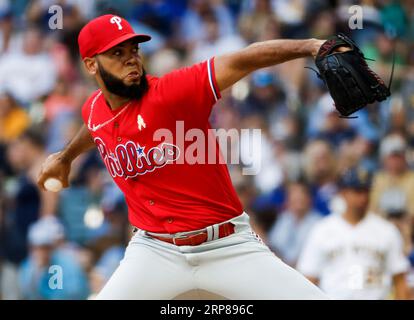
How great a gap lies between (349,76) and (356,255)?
276cm

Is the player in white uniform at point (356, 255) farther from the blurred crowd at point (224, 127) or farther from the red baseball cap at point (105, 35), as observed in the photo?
the red baseball cap at point (105, 35)

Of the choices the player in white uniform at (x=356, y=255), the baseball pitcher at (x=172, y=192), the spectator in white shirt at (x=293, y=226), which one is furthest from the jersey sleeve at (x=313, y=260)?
the baseball pitcher at (x=172, y=192)

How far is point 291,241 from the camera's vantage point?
7.50 m

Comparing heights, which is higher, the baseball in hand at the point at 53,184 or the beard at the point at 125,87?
the beard at the point at 125,87

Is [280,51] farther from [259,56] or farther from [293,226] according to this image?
Result: [293,226]

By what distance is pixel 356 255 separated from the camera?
6453mm

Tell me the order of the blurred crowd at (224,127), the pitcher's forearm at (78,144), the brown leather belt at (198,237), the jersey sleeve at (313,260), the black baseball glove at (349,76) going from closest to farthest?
1. the black baseball glove at (349,76)
2. the brown leather belt at (198,237)
3. the pitcher's forearm at (78,144)
4. the jersey sleeve at (313,260)
5. the blurred crowd at (224,127)

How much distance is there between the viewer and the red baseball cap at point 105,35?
15.0 feet

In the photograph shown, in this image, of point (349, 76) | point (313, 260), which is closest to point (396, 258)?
point (313, 260)

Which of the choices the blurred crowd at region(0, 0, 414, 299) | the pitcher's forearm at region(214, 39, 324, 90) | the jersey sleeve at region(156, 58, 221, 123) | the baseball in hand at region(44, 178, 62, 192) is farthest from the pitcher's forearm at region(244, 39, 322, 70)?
the blurred crowd at region(0, 0, 414, 299)

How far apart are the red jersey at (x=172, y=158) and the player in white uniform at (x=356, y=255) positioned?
2.06m
